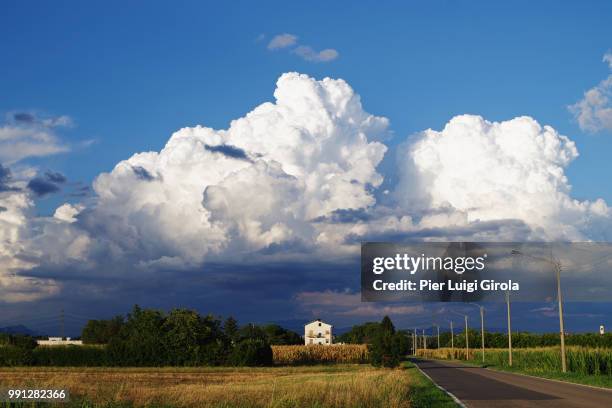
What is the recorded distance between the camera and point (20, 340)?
86.4m

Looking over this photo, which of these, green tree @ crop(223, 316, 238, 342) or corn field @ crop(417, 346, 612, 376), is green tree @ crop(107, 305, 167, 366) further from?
corn field @ crop(417, 346, 612, 376)

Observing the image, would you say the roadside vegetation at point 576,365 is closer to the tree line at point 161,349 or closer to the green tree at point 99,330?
the tree line at point 161,349

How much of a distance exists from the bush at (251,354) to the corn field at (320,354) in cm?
1031

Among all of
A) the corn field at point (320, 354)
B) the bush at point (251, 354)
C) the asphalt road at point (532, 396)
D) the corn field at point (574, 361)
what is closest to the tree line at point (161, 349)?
the bush at point (251, 354)

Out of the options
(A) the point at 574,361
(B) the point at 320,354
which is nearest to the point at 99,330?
(B) the point at 320,354

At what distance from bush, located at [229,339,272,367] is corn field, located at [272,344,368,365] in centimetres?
1031

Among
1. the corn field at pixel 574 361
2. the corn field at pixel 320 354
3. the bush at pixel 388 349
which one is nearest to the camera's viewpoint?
the corn field at pixel 574 361

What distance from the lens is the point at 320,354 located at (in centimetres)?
10219

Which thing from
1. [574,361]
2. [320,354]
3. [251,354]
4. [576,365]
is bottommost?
[320,354]

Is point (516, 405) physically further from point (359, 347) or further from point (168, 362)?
point (359, 347)

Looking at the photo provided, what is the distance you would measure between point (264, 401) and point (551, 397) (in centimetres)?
1366

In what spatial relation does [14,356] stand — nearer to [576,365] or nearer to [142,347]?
[142,347]

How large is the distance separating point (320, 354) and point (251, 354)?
2129 centimetres

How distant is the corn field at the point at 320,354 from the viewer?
97.9 meters
